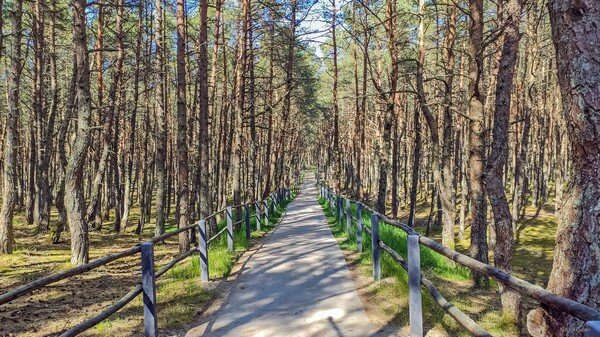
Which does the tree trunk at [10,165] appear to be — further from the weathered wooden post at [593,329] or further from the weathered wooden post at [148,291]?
the weathered wooden post at [593,329]

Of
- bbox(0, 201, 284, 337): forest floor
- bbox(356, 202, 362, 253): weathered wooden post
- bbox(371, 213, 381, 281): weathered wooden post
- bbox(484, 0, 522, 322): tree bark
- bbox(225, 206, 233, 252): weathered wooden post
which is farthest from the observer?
bbox(225, 206, 233, 252): weathered wooden post

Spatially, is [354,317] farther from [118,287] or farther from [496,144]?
[118,287]

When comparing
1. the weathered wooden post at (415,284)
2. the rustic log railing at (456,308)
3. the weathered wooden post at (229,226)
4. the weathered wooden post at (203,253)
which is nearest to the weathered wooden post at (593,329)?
the rustic log railing at (456,308)

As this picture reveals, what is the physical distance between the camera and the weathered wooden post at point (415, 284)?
4.43 meters

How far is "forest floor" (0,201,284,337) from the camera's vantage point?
5852 millimetres

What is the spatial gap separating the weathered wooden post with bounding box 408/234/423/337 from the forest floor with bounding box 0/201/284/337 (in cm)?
287

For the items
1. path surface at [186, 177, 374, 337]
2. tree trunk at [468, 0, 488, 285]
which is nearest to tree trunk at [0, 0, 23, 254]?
path surface at [186, 177, 374, 337]

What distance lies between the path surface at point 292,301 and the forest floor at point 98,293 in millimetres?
475

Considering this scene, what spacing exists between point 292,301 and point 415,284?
2419 millimetres

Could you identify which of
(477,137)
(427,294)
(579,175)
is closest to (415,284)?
(427,294)

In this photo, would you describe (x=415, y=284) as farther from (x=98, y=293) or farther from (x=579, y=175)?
(x=98, y=293)

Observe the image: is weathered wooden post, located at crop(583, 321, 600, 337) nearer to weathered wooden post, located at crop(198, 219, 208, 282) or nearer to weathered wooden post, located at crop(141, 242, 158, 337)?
weathered wooden post, located at crop(141, 242, 158, 337)

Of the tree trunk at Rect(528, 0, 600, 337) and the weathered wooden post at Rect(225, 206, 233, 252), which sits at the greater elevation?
the tree trunk at Rect(528, 0, 600, 337)

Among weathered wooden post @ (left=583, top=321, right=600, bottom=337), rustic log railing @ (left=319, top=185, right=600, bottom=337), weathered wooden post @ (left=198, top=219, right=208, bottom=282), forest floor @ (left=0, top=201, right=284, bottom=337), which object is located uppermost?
weathered wooden post @ (left=583, top=321, right=600, bottom=337)
